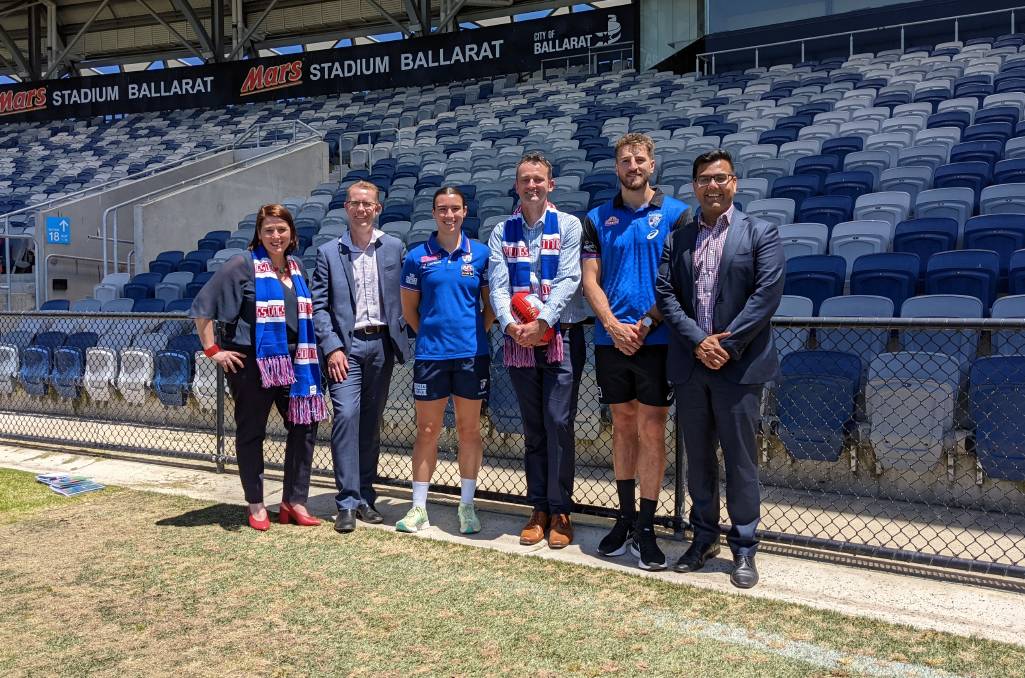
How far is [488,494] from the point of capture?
14.6 feet

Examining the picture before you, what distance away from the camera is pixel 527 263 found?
3.71 m

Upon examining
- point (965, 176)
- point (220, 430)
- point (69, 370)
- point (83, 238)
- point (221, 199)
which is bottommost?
point (220, 430)

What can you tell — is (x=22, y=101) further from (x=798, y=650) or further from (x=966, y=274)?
(x=798, y=650)

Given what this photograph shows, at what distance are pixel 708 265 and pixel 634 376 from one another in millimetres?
600

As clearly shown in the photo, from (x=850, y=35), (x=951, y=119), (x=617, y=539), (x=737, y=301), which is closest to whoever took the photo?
(x=737, y=301)

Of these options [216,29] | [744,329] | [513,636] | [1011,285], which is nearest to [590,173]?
[1011,285]

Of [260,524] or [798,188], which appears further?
[798,188]

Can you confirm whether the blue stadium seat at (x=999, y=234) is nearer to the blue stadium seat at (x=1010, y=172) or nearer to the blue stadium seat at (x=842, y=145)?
the blue stadium seat at (x=1010, y=172)

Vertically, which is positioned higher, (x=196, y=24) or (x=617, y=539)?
(x=196, y=24)

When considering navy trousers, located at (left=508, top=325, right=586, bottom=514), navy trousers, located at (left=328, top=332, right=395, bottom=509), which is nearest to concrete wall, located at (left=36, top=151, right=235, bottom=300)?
navy trousers, located at (left=328, top=332, right=395, bottom=509)

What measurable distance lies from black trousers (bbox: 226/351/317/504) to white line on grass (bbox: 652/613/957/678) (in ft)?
7.08

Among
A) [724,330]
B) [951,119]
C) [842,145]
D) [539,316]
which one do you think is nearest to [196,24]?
[842,145]

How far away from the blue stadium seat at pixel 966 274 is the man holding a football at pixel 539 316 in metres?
3.55

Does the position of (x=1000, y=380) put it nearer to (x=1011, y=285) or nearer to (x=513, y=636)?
(x=1011, y=285)
